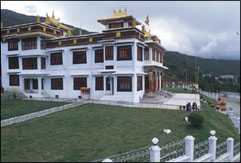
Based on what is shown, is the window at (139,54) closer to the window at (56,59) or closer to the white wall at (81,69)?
the white wall at (81,69)

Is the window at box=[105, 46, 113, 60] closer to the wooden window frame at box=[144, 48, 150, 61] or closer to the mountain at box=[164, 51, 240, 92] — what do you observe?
the wooden window frame at box=[144, 48, 150, 61]

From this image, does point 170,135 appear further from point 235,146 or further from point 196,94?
point 196,94

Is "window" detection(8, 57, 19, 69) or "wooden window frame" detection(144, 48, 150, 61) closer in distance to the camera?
"wooden window frame" detection(144, 48, 150, 61)

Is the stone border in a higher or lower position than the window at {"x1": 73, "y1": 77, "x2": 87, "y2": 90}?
lower

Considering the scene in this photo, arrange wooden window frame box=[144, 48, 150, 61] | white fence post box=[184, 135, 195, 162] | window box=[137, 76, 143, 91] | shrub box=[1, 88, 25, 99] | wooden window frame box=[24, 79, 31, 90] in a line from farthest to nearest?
1. wooden window frame box=[24, 79, 31, 90]
2. shrub box=[1, 88, 25, 99]
3. wooden window frame box=[144, 48, 150, 61]
4. window box=[137, 76, 143, 91]
5. white fence post box=[184, 135, 195, 162]

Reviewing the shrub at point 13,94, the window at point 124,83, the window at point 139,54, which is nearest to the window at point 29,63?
the shrub at point 13,94

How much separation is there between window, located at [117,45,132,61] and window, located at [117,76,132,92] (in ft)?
5.83

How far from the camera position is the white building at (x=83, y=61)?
2499 centimetres

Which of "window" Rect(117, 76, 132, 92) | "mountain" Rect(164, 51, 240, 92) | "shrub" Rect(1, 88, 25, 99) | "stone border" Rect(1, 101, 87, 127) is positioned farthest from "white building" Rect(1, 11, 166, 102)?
"stone border" Rect(1, 101, 87, 127)

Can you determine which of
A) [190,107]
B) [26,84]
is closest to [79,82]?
[26,84]

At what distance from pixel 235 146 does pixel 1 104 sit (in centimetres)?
1990

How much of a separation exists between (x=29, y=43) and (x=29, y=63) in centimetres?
223

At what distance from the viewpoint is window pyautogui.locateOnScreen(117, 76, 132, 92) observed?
24.8 m

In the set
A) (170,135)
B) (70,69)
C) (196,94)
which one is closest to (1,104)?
(70,69)
